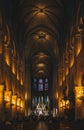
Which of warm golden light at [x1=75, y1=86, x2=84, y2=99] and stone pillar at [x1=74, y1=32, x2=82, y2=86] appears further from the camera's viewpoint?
stone pillar at [x1=74, y1=32, x2=82, y2=86]

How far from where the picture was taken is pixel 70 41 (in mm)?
→ 46531

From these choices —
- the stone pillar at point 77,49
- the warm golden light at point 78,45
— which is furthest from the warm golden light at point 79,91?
the warm golden light at point 78,45

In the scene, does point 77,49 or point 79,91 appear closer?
point 79,91

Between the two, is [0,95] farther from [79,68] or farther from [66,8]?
[66,8]

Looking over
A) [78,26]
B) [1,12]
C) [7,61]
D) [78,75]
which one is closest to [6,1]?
[1,12]

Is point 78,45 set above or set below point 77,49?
above

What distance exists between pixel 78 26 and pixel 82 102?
852 cm

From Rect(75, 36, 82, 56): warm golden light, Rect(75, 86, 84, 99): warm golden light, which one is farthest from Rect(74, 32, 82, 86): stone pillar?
Rect(75, 86, 84, 99): warm golden light

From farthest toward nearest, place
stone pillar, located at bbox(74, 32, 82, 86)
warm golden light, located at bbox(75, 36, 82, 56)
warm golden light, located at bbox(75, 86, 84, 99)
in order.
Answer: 1. warm golden light, located at bbox(75, 36, 82, 56)
2. stone pillar, located at bbox(74, 32, 82, 86)
3. warm golden light, located at bbox(75, 86, 84, 99)

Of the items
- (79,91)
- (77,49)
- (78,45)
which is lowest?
(79,91)

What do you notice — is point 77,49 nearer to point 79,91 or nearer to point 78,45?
point 78,45

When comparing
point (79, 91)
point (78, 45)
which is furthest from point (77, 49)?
point (79, 91)

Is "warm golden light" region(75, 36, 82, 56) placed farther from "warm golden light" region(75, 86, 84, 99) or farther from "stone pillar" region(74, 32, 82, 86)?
"warm golden light" region(75, 86, 84, 99)

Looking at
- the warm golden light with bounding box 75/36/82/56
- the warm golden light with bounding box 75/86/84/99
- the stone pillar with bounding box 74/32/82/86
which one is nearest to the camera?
the warm golden light with bounding box 75/86/84/99
